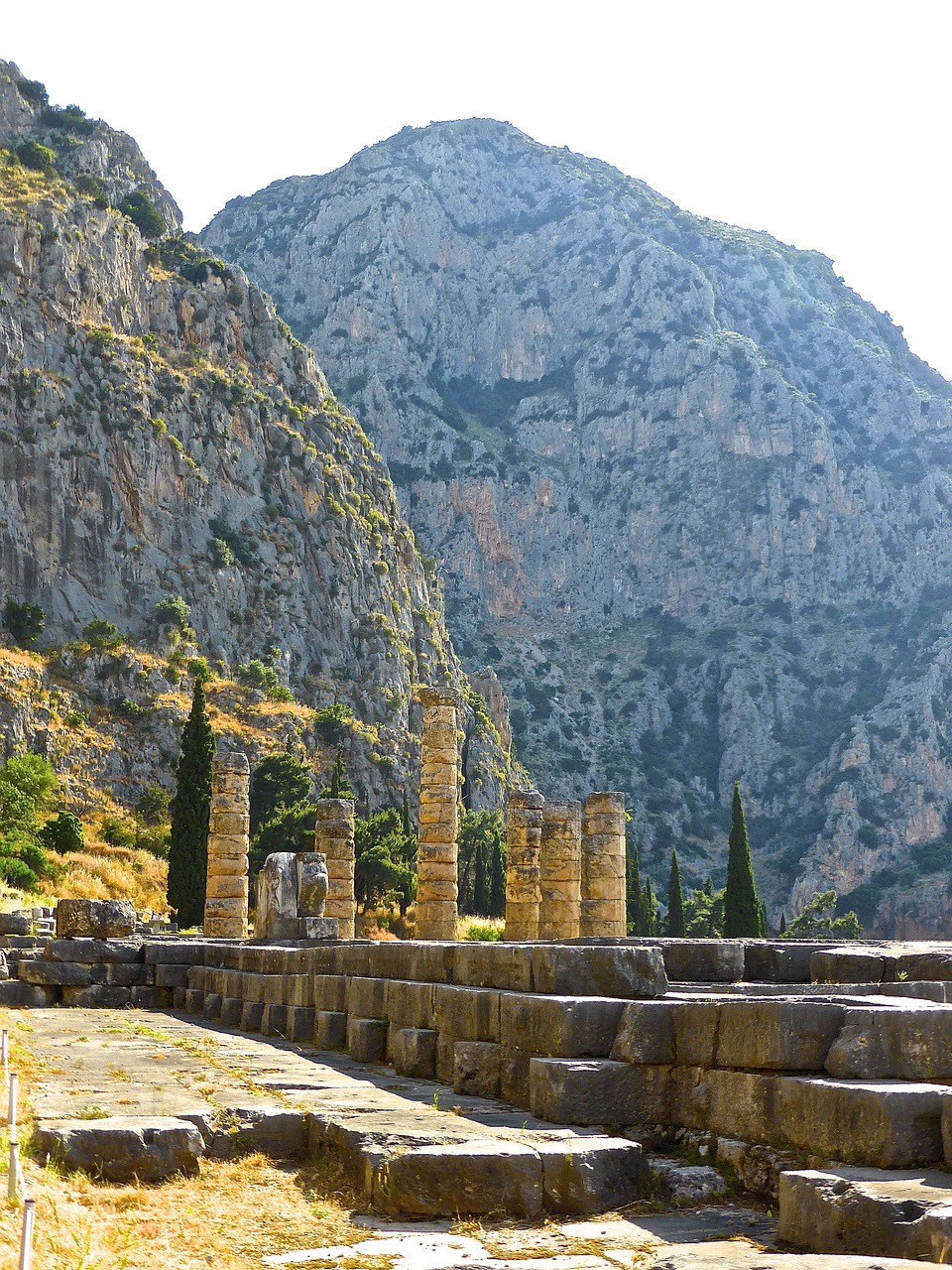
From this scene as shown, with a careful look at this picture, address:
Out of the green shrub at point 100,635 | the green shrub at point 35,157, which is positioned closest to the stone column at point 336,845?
the green shrub at point 100,635

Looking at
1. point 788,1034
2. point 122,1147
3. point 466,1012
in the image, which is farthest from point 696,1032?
point 122,1147

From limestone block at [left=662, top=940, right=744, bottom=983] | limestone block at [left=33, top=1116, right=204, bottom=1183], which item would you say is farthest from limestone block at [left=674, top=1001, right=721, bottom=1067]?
limestone block at [left=662, top=940, right=744, bottom=983]

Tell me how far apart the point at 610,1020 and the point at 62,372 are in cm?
6507

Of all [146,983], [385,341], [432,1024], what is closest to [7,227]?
[385,341]

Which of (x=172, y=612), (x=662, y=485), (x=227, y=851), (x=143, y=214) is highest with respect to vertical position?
(x=143, y=214)

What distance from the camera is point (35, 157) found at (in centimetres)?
7944

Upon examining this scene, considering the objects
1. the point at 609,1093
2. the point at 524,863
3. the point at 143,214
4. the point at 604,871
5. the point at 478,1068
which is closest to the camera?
the point at 609,1093

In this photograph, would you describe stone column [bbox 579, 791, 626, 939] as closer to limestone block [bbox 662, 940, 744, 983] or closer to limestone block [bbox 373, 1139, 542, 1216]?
limestone block [bbox 662, 940, 744, 983]

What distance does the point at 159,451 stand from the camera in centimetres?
7106

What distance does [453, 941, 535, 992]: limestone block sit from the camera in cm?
959

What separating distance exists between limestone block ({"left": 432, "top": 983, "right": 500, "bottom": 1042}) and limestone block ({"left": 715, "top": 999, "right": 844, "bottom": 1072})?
99.8 inches

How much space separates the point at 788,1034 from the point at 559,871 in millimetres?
21090

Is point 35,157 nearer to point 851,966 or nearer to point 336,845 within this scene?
point 336,845

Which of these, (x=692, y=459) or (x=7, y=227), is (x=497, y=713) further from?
(x=7, y=227)
